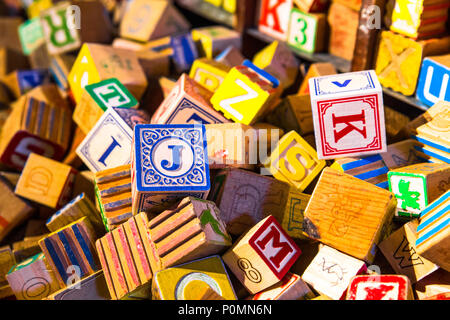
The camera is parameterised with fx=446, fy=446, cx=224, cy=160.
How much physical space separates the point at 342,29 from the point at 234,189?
1.64 metres

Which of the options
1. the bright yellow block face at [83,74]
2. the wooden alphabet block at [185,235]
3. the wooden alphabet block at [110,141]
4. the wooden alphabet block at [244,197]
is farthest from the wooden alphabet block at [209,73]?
the wooden alphabet block at [185,235]

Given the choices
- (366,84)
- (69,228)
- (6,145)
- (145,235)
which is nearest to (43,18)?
(6,145)

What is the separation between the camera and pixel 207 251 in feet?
6.92

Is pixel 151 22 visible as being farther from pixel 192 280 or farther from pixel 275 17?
pixel 192 280

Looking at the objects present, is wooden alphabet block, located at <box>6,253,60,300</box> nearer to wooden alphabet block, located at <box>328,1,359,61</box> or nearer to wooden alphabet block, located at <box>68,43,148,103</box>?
wooden alphabet block, located at <box>68,43,148,103</box>

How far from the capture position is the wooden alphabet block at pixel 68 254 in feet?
7.70

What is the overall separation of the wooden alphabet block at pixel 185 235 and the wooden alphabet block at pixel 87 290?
403 mm

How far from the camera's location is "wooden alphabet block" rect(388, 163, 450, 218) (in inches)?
84.8

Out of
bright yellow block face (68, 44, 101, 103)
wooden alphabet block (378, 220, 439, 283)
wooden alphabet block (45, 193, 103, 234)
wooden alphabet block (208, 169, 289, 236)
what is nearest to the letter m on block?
wooden alphabet block (208, 169, 289, 236)

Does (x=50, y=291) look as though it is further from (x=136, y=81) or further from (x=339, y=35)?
(x=339, y=35)

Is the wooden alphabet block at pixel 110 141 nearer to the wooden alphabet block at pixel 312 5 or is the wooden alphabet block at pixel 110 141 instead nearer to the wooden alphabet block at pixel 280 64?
the wooden alphabet block at pixel 280 64

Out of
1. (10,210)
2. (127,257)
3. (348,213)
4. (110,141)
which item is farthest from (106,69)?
(348,213)

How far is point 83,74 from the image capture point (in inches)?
122

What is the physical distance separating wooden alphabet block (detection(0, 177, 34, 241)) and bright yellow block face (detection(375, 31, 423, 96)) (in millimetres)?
2472
